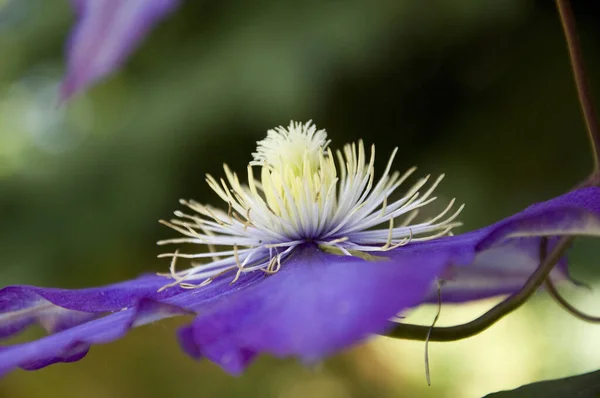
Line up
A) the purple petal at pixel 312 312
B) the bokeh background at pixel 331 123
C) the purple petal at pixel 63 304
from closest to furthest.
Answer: the purple petal at pixel 312 312, the purple petal at pixel 63 304, the bokeh background at pixel 331 123

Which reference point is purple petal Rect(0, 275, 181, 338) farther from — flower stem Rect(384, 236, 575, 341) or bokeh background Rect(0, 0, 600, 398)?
bokeh background Rect(0, 0, 600, 398)

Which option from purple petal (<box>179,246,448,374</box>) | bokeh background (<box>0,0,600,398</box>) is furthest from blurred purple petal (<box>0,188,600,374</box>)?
bokeh background (<box>0,0,600,398</box>)

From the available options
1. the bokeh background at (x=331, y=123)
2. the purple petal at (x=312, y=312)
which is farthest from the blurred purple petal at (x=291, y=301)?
the bokeh background at (x=331, y=123)

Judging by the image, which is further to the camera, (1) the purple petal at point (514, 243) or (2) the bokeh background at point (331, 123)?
(2) the bokeh background at point (331, 123)

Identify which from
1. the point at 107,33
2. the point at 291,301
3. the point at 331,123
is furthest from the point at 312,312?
the point at 331,123

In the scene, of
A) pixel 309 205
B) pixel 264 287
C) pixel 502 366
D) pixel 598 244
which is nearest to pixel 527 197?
pixel 502 366

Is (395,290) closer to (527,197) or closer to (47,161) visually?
(527,197)

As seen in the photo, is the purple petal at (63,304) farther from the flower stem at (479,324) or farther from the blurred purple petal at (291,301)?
the flower stem at (479,324)
